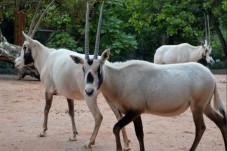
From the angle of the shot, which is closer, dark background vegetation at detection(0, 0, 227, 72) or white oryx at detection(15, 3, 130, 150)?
white oryx at detection(15, 3, 130, 150)

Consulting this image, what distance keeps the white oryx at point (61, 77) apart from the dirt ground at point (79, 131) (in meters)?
0.29

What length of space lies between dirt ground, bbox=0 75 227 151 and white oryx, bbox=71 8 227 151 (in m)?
0.99

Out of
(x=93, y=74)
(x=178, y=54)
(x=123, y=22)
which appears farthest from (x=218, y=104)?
(x=123, y=22)

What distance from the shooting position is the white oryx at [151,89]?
5578 millimetres

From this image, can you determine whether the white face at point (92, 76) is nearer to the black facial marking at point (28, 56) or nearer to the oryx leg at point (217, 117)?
the oryx leg at point (217, 117)

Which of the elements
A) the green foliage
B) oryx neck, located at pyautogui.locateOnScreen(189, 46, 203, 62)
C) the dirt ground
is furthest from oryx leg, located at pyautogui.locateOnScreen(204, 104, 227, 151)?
the green foliage

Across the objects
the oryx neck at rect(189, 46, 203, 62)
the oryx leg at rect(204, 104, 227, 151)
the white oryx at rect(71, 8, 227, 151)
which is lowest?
the oryx neck at rect(189, 46, 203, 62)

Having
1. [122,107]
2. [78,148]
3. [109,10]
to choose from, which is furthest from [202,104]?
[109,10]

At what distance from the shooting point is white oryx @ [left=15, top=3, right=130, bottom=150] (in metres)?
6.39

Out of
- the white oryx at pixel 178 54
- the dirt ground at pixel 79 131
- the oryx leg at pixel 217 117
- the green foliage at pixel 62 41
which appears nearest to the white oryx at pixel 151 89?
the oryx leg at pixel 217 117

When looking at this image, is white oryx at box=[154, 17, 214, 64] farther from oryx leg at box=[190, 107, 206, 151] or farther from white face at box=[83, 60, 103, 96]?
white face at box=[83, 60, 103, 96]

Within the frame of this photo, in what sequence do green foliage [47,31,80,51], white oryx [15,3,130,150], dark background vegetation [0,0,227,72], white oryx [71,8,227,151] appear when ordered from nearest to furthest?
white oryx [71,8,227,151] → white oryx [15,3,130,150] → dark background vegetation [0,0,227,72] → green foliage [47,31,80,51]

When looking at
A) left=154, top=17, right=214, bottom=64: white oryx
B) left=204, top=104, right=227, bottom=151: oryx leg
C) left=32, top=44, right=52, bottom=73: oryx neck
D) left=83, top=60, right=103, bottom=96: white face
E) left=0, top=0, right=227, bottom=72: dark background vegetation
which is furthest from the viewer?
left=154, top=17, right=214, bottom=64: white oryx

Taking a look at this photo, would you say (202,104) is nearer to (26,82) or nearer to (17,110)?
(17,110)
